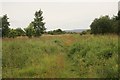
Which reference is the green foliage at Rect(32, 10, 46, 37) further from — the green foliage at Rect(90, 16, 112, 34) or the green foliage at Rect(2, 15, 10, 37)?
the green foliage at Rect(90, 16, 112, 34)

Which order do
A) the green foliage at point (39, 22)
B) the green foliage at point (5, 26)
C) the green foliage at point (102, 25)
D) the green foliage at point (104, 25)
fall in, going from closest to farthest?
the green foliage at point (104, 25), the green foliage at point (102, 25), the green foliage at point (5, 26), the green foliage at point (39, 22)

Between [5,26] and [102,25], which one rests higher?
[5,26]

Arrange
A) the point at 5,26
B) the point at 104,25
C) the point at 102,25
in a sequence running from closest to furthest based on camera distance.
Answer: the point at 104,25, the point at 102,25, the point at 5,26

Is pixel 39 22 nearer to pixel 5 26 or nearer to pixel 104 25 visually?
pixel 5 26

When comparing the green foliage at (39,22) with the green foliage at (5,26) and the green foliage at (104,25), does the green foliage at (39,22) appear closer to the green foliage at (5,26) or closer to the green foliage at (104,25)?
the green foliage at (5,26)

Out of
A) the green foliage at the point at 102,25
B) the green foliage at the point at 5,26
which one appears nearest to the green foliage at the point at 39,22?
the green foliage at the point at 5,26

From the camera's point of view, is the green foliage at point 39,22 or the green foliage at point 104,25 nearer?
the green foliage at point 104,25

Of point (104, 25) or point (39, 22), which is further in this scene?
point (39, 22)

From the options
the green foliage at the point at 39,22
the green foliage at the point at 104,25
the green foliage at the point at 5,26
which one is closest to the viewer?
the green foliage at the point at 104,25

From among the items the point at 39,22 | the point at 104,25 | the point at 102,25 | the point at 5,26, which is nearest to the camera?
the point at 104,25

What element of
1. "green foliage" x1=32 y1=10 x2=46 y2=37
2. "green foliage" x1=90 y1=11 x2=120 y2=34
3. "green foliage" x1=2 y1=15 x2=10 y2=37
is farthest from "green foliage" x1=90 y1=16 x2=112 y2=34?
"green foliage" x1=32 y1=10 x2=46 y2=37

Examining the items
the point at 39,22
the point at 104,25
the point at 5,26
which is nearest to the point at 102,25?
the point at 104,25

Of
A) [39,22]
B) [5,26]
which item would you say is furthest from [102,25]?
[39,22]

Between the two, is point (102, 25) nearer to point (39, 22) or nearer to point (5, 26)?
point (5, 26)
